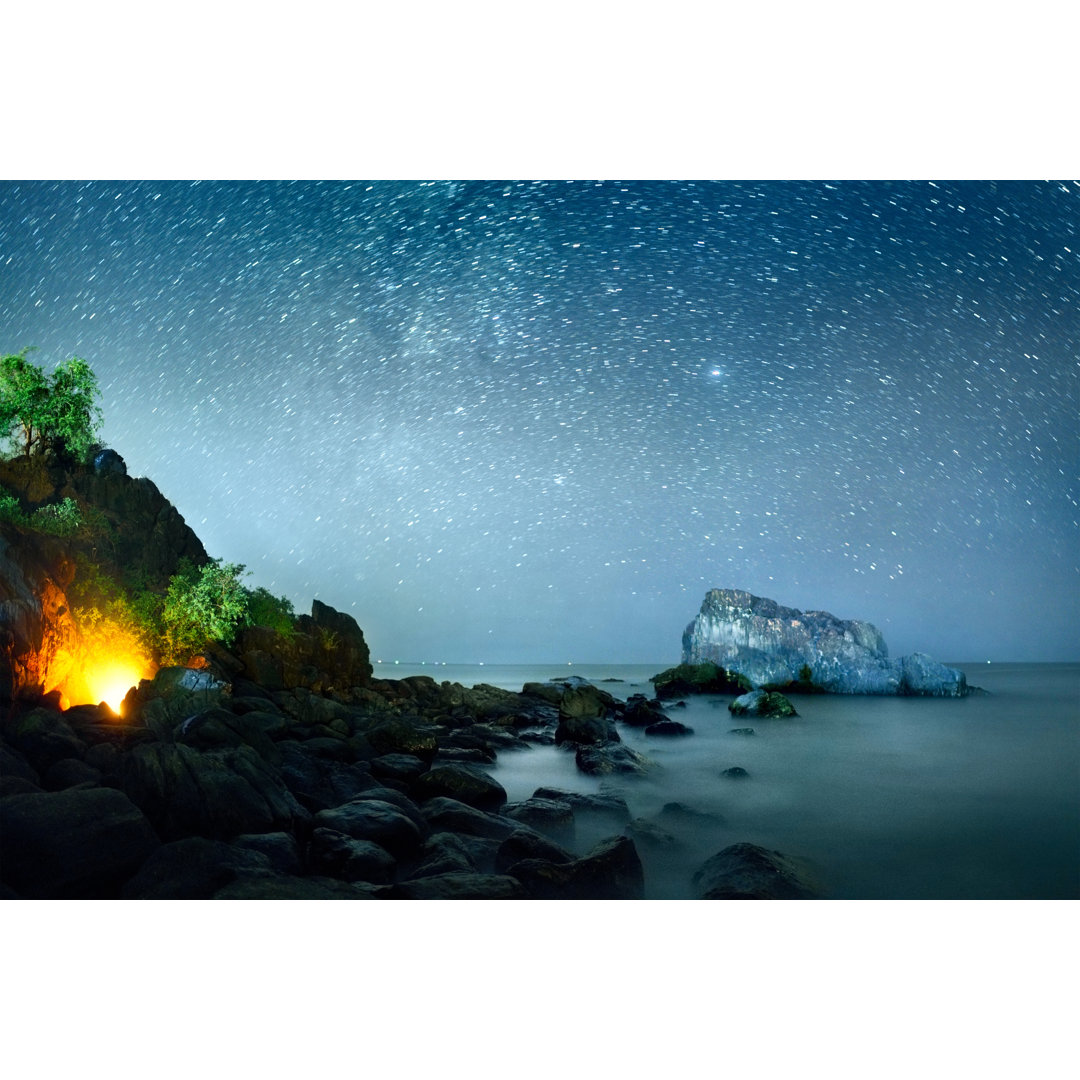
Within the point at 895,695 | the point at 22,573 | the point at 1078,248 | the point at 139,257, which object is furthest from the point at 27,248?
the point at 895,695

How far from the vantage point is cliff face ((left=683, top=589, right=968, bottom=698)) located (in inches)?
918

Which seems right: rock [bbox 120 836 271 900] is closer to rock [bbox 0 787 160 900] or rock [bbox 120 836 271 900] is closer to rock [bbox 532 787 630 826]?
rock [bbox 0 787 160 900]

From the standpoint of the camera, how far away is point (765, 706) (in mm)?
Answer: 18062

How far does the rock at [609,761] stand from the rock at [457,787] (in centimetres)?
252

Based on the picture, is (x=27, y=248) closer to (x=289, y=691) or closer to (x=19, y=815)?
(x=19, y=815)

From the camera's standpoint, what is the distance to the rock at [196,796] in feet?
18.1

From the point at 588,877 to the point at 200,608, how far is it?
8072 mm

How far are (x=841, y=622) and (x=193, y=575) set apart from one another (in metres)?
23.1

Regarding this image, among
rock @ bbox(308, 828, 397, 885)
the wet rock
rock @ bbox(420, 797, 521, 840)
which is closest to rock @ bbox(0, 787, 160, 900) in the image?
rock @ bbox(308, 828, 397, 885)

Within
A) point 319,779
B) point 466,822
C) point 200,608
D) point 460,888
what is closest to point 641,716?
point 319,779

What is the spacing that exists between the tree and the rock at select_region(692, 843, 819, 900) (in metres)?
9.56

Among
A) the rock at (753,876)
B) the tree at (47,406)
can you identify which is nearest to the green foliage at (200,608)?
the tree at (47,406)

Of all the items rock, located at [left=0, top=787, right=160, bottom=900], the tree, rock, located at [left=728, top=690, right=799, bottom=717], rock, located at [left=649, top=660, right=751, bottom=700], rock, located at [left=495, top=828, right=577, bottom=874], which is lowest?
rock, located at [left=649, top=660, right=751, bottom=700]

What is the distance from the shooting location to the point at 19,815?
4895mm
